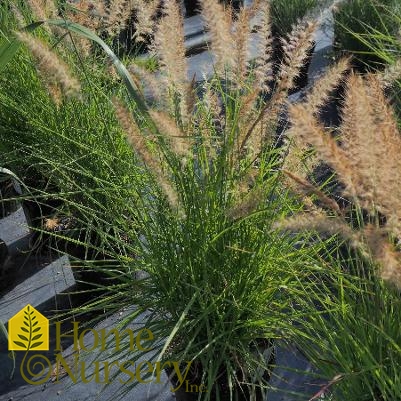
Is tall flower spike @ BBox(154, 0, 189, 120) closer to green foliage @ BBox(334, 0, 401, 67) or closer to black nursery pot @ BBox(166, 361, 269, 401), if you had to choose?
black nursery pot @ BBox(166, 361, 269, 401)

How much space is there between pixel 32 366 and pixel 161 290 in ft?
2.06

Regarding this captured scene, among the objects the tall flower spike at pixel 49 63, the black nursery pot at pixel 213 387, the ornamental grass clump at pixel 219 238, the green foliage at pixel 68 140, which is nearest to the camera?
the tall flower spike at pixel 49 63

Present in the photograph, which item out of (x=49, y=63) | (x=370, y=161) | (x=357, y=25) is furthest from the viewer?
(x=357, y=25)

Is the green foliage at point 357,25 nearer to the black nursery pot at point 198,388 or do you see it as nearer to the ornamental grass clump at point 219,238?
the ornamental grass clump at point 219,238

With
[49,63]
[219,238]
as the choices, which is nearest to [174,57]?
[49,63]

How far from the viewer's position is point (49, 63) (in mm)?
1235

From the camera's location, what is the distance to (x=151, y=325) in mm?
1450

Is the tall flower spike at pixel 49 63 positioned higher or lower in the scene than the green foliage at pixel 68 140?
higher

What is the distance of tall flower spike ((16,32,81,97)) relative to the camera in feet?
3.92

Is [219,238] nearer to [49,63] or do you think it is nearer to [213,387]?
[213,387]

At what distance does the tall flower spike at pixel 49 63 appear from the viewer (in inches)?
47.1

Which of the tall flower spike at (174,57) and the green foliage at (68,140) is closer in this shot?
the tall flower spike at (174,57)

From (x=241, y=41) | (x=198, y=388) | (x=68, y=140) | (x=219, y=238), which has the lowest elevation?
(x=198, y=388)

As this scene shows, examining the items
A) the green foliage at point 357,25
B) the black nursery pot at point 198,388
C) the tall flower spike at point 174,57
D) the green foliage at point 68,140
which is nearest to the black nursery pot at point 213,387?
the black nursery pot at point 198,388
